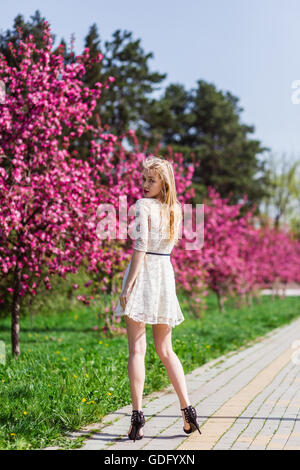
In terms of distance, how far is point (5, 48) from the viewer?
40.1ft

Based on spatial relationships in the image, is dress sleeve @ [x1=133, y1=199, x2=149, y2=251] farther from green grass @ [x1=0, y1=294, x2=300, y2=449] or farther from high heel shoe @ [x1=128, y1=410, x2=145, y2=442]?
green grass @ [x1=0, y1=294, x2=300, y2=449]

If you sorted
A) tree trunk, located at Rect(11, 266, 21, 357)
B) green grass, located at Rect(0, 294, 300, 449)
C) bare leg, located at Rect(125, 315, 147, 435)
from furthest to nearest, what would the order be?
1. tree trunk, located at Rect(11, 266, 21, 357)
2. green grass, located at Rect(0, 294, 300, 449)
3. bare leg, located at Rect(125, 315, 147, 435)

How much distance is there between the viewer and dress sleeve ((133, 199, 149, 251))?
4613mm

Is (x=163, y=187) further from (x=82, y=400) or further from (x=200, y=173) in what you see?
(x=200, y=173)

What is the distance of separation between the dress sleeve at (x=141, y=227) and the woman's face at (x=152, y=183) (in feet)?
0.50

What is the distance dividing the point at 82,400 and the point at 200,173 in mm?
40143

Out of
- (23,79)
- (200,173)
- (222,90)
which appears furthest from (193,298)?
(222,90)

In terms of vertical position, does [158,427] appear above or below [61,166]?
below

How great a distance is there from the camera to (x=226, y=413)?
5.54 metres

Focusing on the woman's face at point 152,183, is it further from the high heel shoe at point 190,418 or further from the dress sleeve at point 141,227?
the high heel shoe at point 190,418

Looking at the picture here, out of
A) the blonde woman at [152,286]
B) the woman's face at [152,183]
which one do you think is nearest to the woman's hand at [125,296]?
the blonde woman at [152,286]

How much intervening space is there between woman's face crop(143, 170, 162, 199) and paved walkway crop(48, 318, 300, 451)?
5.97 feet

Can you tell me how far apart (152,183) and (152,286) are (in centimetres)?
78

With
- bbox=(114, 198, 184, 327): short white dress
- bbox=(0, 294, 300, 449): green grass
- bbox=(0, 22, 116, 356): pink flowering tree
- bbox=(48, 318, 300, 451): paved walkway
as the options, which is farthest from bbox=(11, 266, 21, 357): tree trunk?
bbox=(114, 198, 184, 327): short white dress
